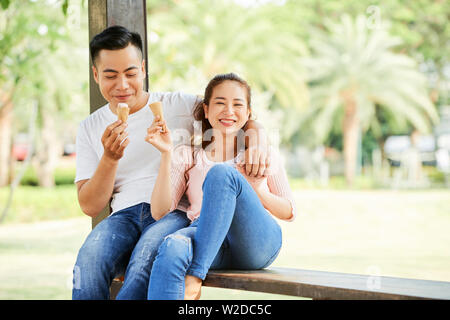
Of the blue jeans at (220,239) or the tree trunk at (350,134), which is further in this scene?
the tree trunk at (350,134)

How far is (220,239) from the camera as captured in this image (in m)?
1.82

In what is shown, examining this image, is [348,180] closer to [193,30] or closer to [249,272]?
[193,30]

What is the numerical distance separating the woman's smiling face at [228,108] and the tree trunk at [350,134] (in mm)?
13031

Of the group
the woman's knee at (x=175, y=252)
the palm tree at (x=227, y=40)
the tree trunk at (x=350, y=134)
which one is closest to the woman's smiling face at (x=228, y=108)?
the woman's knee at (x=175, y=252)

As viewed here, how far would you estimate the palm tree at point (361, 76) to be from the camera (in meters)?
14.1

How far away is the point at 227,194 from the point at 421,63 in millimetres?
16398

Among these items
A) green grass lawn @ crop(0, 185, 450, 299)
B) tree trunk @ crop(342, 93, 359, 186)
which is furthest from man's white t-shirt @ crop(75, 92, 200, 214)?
tree trunk @ crop(342, 93, 359, 186)

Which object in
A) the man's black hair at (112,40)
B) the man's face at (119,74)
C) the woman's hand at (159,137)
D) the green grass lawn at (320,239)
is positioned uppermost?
the man's black hair at (112,40)

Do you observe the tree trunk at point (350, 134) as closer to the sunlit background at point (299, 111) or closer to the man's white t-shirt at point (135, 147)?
the sunlit background at point (299, 111)

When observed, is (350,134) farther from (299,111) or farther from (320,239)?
(320,239)

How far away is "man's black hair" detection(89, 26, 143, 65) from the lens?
2172 millimetres

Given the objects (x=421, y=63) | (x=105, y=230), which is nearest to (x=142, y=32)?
(x=105, y=230)

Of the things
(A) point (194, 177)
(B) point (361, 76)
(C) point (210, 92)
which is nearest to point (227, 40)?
(B) point (361, 76)
